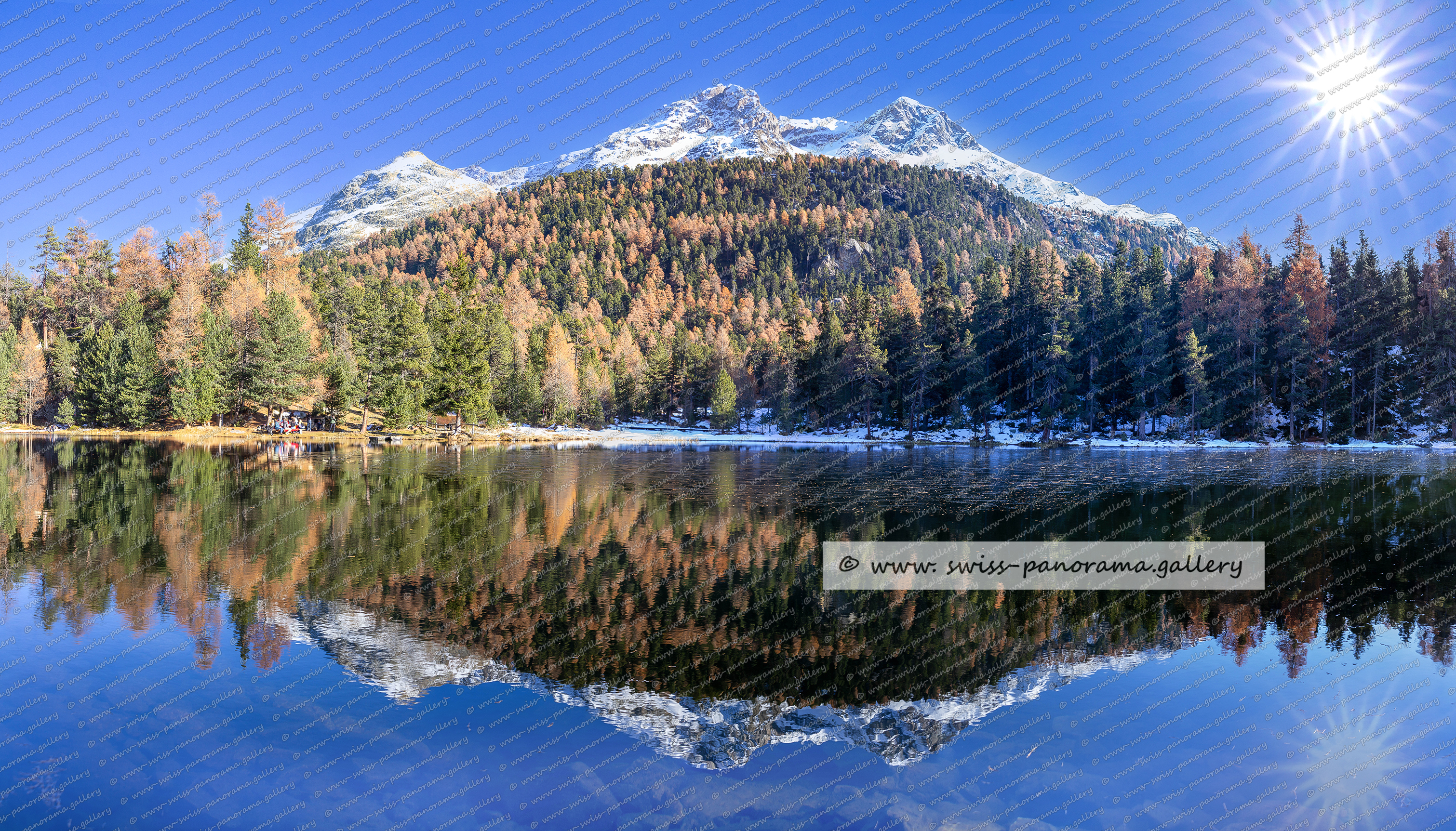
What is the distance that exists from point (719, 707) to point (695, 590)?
20.4 feet

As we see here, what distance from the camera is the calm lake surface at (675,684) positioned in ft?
29.3

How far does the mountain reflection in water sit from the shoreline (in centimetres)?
3616

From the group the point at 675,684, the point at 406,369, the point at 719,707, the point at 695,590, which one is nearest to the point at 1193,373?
the point at 695,590

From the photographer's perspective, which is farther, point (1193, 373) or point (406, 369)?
point (1193, 373)

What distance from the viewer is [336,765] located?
960 cm

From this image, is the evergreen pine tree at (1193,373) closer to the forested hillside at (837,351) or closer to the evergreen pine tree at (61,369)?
the forested hillside at (837,351)

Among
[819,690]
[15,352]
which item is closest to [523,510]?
[819,690]

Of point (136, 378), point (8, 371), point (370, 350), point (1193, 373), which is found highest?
point (370, 350)

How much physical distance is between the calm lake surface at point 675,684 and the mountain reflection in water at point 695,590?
4.3 inches

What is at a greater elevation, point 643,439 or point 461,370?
point 461,370

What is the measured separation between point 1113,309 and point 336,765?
9640cm

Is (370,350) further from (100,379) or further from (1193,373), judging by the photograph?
(1193,373)

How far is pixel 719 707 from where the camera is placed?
11.3 meters

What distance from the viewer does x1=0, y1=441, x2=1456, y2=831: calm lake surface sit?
8.93 meters
